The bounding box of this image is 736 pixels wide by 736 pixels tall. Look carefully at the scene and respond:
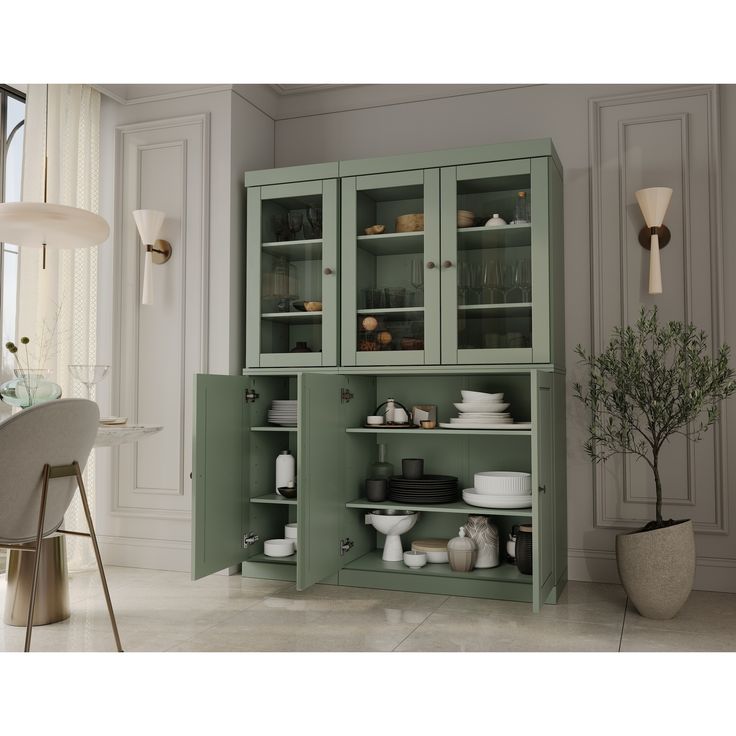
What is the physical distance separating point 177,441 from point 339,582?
1.15 meters

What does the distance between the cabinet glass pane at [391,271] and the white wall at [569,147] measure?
0.58 metres

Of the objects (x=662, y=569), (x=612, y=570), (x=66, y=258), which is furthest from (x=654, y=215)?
(x=66, y=258)

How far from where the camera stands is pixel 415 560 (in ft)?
11.3

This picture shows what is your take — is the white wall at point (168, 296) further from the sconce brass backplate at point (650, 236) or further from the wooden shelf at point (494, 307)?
the sconce brass backplate at point (650, 236)

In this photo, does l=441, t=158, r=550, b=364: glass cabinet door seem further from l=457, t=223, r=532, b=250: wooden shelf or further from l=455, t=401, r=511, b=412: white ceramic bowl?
l=455, t=401, r=511, b=412: white ceramic bowl

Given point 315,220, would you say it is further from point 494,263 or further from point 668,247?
point 668,247

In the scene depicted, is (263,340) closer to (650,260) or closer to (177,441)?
(177,441)

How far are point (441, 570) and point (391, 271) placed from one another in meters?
1.44

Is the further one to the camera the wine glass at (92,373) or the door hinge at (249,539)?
the door hinge at (249,539)

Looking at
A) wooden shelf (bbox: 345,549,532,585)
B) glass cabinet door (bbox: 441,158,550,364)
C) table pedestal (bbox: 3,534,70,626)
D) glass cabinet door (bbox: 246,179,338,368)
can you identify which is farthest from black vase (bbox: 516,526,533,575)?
table pedestal (bbox: 3,534,70,626)

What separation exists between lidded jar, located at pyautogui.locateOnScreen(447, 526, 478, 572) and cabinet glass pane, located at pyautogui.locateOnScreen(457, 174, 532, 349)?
90 centimetres

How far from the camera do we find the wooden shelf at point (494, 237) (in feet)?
10.8

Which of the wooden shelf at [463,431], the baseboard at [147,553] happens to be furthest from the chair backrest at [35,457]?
the baseboard at [147,553]
